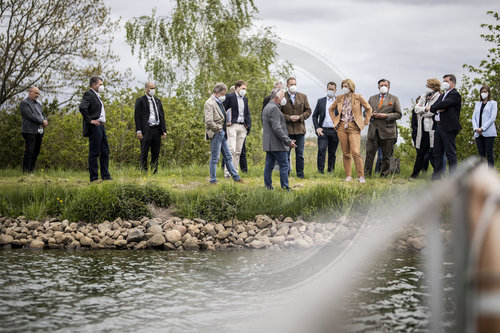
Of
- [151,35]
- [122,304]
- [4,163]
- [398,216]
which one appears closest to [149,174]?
[4,163]

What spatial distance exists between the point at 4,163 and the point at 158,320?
1407 cm

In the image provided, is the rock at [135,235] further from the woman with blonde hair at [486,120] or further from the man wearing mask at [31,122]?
the woman with blonde hair at [486,120]

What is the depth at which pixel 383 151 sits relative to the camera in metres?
13.4

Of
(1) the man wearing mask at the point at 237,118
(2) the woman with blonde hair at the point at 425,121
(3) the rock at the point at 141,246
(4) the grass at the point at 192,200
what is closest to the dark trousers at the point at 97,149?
(4) the grass at the point at 192,200

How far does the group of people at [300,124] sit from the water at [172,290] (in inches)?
131

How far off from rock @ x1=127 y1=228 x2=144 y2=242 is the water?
43 centimetres

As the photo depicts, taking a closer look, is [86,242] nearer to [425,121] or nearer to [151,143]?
[151,143]

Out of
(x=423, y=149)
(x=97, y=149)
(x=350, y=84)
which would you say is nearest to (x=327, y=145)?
(x=423, y=149)

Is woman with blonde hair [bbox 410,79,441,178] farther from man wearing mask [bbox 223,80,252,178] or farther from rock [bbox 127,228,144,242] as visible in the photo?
rock [bbox 127,228,144,242]

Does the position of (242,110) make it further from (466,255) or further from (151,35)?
(151,35)

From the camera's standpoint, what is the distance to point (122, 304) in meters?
5.88

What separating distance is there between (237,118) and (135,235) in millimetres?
4727

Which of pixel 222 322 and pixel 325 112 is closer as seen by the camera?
pixel 222 322

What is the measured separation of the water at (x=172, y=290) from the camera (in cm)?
529
